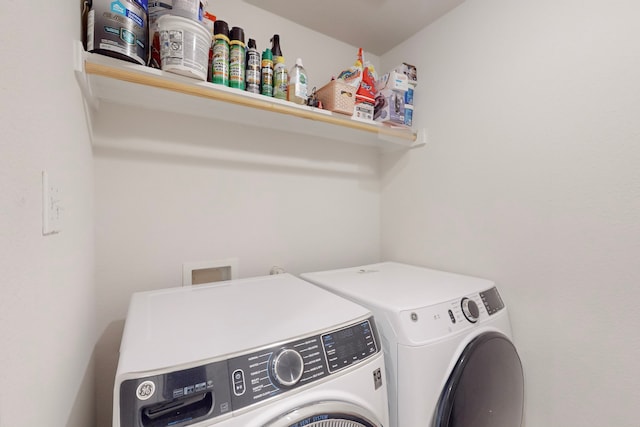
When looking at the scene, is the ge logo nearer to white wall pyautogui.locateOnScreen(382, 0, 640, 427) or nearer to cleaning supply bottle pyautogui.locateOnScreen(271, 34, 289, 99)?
cleaning supply bottle pyautogui.locateOnScreen(271, 34, 289, 99)

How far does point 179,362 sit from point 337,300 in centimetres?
51

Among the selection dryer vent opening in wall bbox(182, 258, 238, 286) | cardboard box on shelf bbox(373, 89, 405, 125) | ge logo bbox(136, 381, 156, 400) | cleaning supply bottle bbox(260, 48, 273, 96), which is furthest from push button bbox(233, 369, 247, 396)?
cardboard box on shelf bbox(373, 89, 405, 125)

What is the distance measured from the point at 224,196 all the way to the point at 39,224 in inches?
32.9

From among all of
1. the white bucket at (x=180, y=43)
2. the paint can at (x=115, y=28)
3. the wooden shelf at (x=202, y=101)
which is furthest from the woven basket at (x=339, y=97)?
the paint can at (x=115, y=28)

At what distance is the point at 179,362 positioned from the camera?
0.52 metres

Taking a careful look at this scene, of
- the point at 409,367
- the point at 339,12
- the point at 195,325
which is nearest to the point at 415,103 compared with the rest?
the point at 339,12

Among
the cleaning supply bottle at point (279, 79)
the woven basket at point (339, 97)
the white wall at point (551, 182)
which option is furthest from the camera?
the woven basket at point (339, 97)

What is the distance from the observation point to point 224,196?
1272mm

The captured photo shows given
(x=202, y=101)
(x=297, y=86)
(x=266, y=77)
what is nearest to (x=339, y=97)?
(x=297, y=86)

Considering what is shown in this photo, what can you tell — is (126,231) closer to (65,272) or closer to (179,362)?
(65,272)

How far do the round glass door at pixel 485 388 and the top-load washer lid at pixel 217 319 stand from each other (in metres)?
0.36

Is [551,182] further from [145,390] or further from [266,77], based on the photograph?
[145,390]

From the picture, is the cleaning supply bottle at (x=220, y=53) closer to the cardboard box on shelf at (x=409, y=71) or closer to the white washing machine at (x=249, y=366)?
the white washing machine at (x=249, y=366)

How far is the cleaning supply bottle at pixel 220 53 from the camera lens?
97 cm
